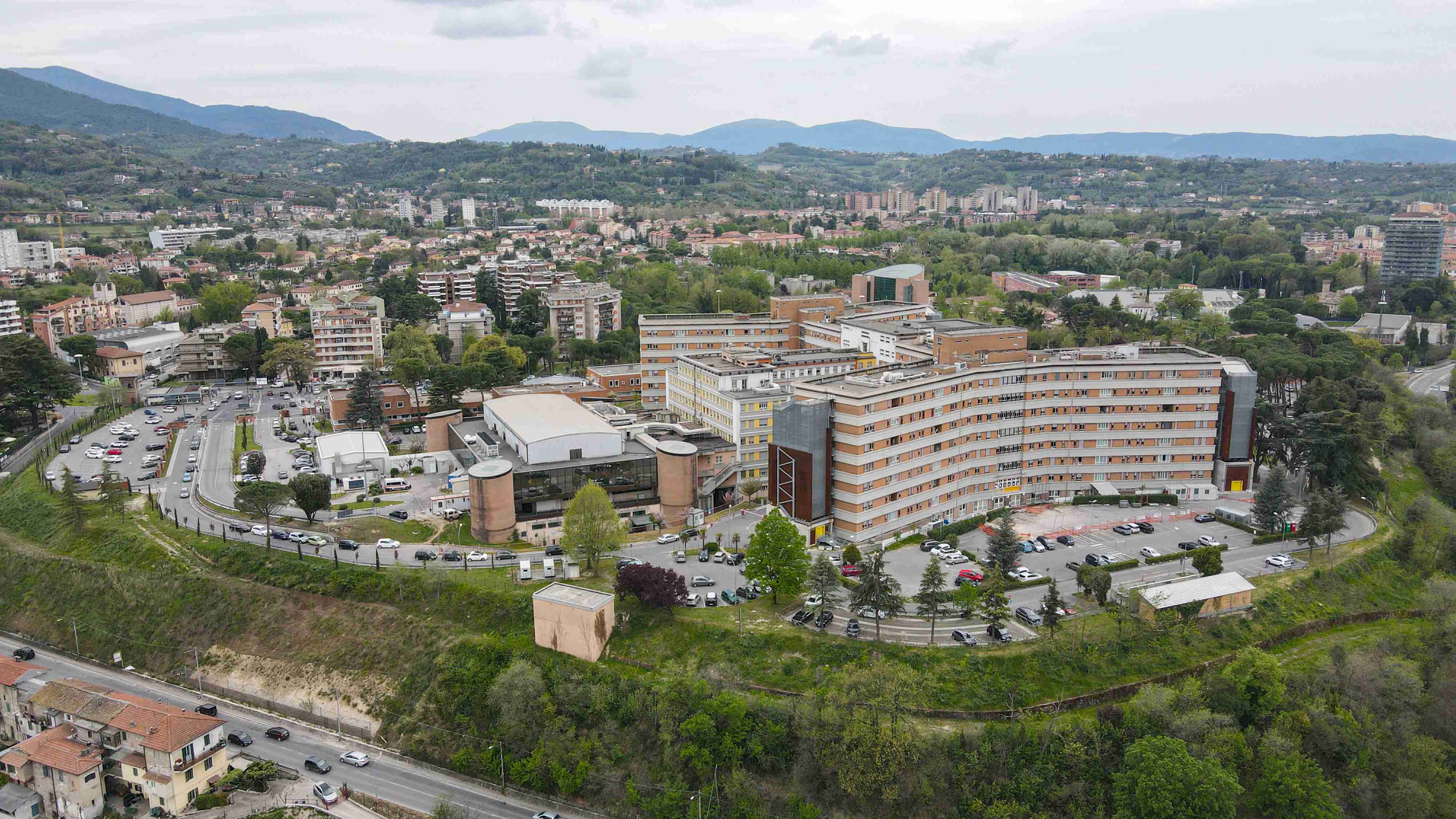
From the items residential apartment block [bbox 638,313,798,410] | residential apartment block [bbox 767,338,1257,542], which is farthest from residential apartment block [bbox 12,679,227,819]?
residential apartment block [bbox 638,313,798,410]

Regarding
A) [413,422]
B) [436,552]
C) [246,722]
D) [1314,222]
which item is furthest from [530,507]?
[1314,222]

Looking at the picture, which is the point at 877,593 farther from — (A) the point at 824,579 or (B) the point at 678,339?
(B) the point at 678,339

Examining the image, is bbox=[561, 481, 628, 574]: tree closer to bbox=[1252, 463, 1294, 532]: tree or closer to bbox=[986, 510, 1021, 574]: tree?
bbox=[986, 510, 1021, 574]: tree

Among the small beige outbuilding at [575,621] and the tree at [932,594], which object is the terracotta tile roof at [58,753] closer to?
the small beige outbuilding at [575,621]

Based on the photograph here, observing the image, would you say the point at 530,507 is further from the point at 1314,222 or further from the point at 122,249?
the point at 1314,222

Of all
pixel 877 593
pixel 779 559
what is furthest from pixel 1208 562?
pixel 779 559

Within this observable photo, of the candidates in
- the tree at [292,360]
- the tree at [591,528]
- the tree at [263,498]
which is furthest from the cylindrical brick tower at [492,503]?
the tree at [292,360]
